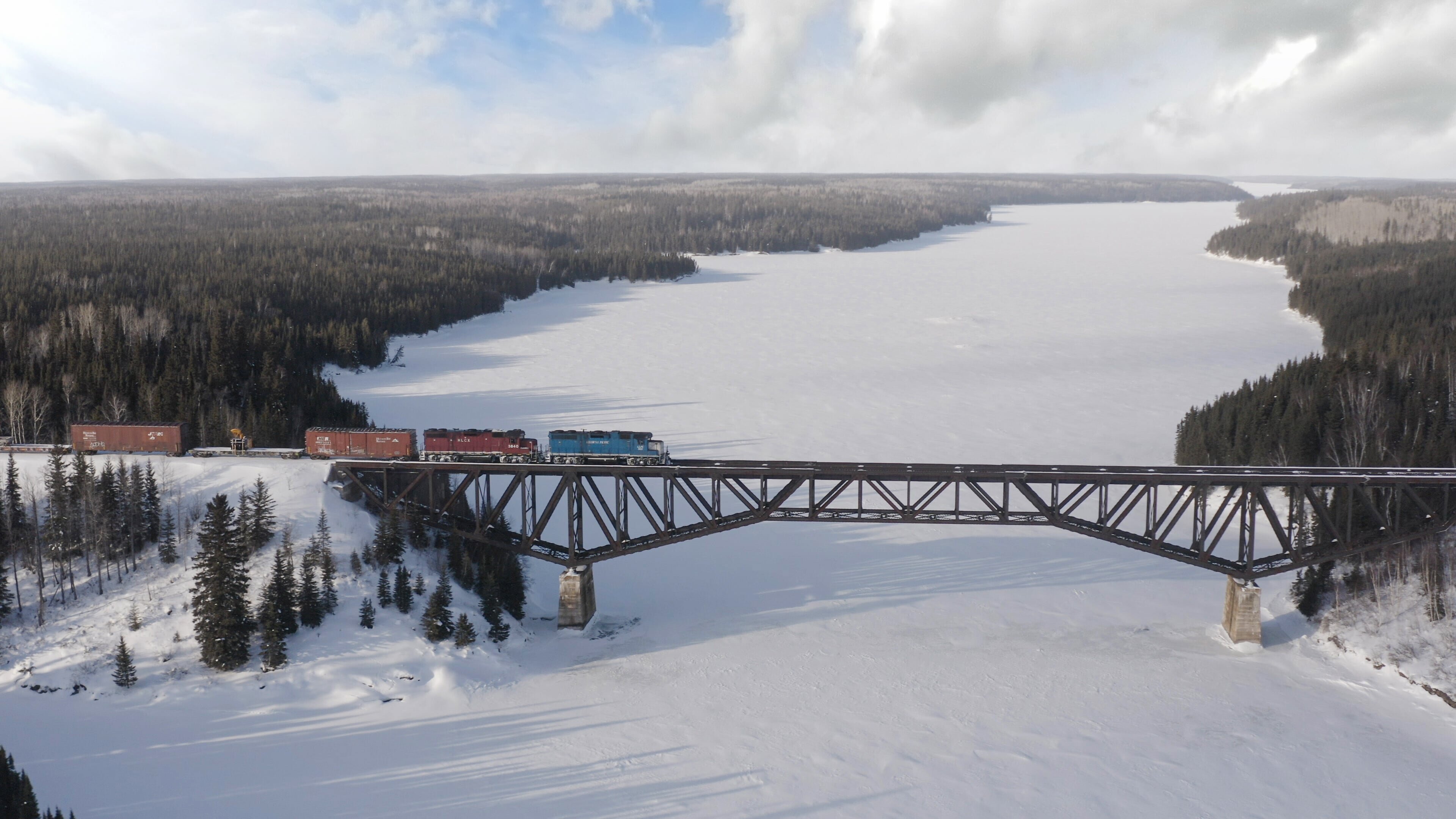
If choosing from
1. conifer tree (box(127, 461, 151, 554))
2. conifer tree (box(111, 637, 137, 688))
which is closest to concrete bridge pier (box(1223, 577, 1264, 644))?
conifer tree (box(111, 637, 137, 688))

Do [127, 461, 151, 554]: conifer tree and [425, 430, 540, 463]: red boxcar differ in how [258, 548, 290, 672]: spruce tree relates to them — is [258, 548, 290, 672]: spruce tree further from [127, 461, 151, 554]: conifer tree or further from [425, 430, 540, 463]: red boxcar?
[425, 430, 540, 463]: red boxcar

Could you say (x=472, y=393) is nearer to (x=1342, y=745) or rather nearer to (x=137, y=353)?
(x=137, y=353)

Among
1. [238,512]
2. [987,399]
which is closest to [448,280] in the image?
[987,399]

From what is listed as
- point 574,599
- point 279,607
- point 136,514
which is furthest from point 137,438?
point 574,599

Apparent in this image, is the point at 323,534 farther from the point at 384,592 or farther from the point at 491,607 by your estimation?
the point at 491,607

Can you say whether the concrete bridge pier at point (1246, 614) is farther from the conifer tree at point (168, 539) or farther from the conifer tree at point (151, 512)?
the conifer tree at point (151, 512)

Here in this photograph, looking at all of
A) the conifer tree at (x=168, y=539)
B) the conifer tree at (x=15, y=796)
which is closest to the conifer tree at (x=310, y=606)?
the conifer tree at (x=168, y=539)

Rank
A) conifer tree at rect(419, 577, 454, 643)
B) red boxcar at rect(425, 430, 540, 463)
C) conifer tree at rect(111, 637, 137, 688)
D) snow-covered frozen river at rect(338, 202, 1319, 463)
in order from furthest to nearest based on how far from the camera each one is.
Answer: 1. snow-covered frozen river at rect(338, 202, 1319, 463)
2. red boxcar at rect(425, 430, 540, 463)
3. conifer tree at rect(419, 577, 454, 643)
4. conifer tree at rect(111, 637, 137, 688)
